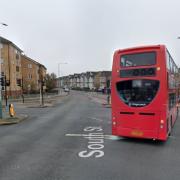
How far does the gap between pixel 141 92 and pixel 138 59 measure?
1304 mm

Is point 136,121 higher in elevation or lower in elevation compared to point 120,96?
lower

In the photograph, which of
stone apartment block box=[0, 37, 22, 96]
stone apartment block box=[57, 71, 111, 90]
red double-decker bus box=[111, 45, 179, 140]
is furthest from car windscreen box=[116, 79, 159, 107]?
stone apartment block box=[57, 71, 111, 90]

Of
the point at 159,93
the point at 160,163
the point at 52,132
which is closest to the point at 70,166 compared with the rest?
the point at 160,163

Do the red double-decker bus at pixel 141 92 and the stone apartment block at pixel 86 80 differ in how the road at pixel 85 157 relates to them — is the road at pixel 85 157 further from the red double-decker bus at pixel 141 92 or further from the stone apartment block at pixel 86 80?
the stone apartment block at pixel 86 80

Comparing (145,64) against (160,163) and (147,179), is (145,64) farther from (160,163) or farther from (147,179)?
(147,179)

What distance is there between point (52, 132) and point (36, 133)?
79 centimetres

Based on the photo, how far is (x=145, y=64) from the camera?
28.3ft

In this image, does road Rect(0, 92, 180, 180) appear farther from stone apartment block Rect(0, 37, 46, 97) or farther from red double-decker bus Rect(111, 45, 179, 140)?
stone apartment block Rect(0, 37, 46, 97)

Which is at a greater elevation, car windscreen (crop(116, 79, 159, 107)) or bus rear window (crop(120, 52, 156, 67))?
bus rear window (crop(120, 52, 156, 67))

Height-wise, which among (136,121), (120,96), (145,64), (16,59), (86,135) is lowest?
(86,135)

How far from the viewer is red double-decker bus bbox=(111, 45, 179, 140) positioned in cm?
838

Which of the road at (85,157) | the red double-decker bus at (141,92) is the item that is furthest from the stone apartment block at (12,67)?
the red double-decker bus at (141,92)

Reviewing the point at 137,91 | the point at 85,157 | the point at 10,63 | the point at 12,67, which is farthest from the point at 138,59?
the point at 12,67

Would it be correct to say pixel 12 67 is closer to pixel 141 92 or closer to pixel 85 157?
pixel 141 92
